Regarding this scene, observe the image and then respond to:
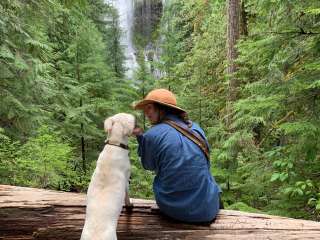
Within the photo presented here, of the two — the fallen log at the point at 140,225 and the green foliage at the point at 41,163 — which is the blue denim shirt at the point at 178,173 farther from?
the green foliage at the point at 41,163

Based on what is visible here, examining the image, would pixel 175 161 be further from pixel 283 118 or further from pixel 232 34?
pixel 232 34

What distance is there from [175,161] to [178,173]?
0.10 metres

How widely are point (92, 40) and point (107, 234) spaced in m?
10.8

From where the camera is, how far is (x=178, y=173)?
10.9ft

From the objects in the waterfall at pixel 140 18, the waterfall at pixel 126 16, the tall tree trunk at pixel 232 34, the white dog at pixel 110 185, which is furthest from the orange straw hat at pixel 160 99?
the waterfall at pixel 126 16

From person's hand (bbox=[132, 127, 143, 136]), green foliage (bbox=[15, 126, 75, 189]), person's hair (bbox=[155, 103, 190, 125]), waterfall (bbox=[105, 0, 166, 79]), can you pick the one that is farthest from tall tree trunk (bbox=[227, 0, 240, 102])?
waterfall (bbox=[105, 0, 166, 79])

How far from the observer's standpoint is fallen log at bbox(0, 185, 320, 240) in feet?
11.0

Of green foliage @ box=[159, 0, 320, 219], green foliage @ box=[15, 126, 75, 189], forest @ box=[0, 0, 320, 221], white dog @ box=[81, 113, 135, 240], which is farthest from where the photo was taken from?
green foliage @ box=[15, 126, 75, 189]

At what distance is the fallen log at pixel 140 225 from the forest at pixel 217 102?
1212 millimetres

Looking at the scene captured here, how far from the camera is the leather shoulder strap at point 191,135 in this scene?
3.46 m

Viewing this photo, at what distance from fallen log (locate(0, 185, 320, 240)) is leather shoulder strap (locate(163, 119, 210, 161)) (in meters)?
0.61

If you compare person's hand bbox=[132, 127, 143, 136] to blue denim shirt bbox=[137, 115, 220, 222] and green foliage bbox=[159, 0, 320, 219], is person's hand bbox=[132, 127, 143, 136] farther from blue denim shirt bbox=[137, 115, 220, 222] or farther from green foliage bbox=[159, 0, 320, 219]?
green foliage bbox=[159, 0, 320, 219]

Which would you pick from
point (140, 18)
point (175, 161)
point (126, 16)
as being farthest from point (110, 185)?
point (126, 16)

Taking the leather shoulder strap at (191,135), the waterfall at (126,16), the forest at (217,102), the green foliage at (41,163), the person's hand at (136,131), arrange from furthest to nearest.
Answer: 1. the waterfall at (126,16)
2. the green foliage at (41,163)
3. the forest at (217,102)
4. the leather shoulder strap at (191,135)
5. the person's hand at (136,131)
